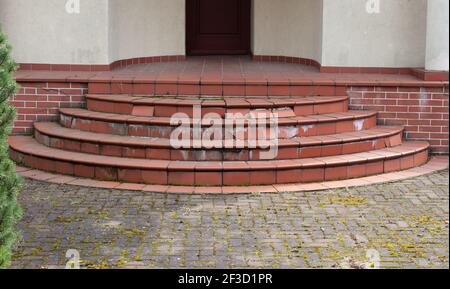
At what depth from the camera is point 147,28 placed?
11945 millimetres

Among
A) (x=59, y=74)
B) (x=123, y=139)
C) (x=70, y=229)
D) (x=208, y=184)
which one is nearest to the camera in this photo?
(x=70, y=229)

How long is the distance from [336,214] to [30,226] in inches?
106

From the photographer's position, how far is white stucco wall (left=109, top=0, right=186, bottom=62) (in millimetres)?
11258

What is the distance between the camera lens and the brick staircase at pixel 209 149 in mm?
8109

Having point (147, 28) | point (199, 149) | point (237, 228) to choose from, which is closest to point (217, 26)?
point (147, 28)

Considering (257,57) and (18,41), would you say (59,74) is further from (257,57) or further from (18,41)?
(257,57)

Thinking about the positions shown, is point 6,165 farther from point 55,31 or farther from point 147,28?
point 147,28

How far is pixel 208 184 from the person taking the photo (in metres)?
8.05

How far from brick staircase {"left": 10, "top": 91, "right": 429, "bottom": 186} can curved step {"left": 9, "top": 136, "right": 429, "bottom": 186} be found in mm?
10

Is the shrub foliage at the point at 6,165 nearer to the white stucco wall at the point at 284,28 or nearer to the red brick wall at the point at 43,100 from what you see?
the red brick wall at the point at 43,100

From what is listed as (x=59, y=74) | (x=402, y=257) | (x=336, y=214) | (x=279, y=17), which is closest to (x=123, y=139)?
(x=59, y=74)

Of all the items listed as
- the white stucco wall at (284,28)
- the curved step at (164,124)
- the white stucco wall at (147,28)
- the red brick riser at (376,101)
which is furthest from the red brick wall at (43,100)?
the white stucco wall at (284,28)

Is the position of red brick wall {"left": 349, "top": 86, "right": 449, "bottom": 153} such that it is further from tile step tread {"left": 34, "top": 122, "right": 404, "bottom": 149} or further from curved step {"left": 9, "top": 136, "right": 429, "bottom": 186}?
curved step {"left": 9, "top": 136, "right": 429, "bottom": 186}

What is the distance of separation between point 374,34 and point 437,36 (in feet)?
3.19
